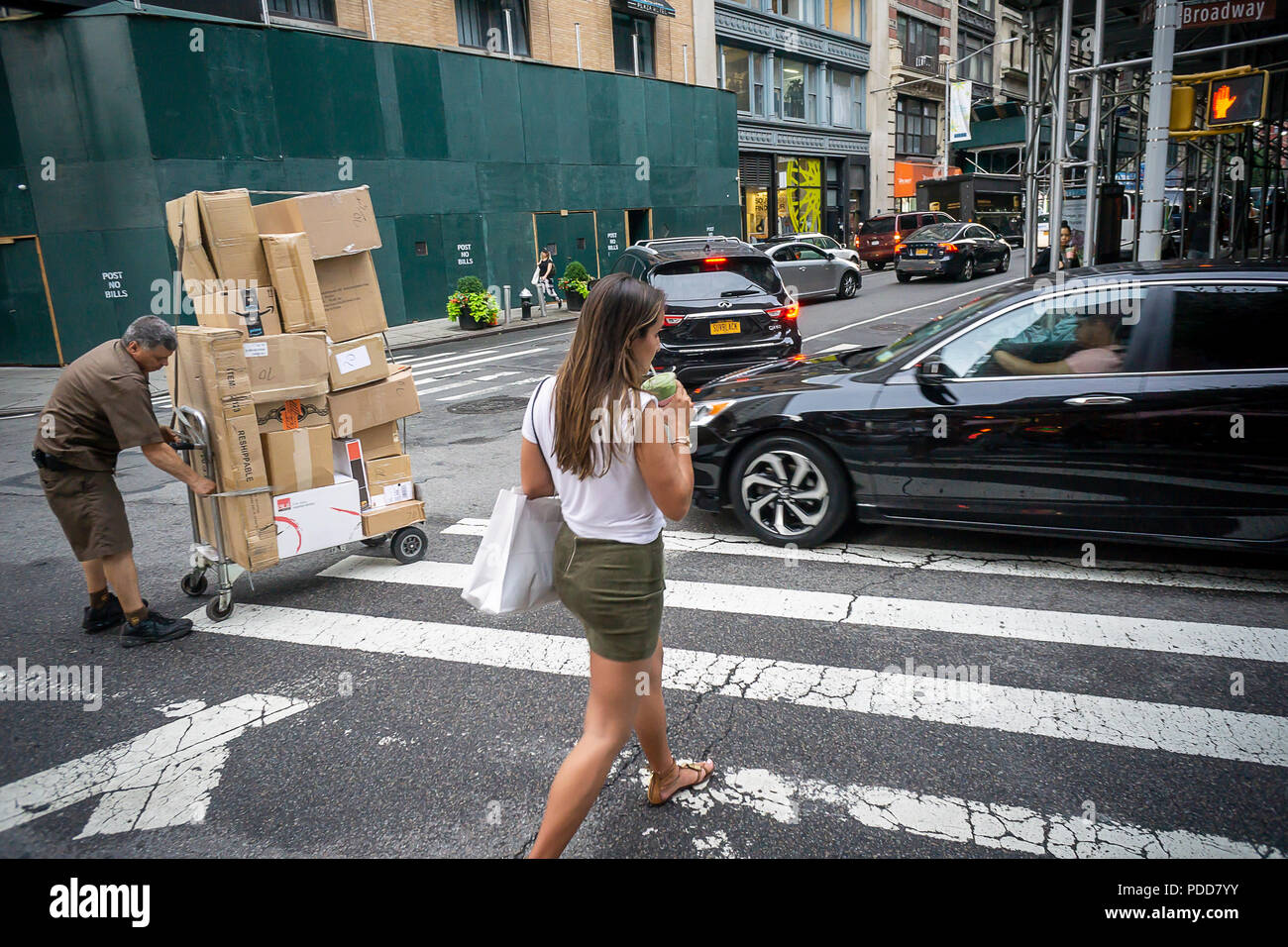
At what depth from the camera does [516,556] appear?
9.20 feet

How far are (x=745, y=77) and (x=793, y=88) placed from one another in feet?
12.7

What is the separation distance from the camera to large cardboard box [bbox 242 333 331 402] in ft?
16.2

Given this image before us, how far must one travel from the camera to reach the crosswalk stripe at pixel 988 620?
420 centimetres

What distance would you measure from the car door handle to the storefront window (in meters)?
35.2

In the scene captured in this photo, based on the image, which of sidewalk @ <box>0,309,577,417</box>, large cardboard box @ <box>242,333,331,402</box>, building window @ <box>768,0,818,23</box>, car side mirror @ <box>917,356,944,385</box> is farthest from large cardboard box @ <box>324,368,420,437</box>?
building window @ <box>768,0,818,23</box>

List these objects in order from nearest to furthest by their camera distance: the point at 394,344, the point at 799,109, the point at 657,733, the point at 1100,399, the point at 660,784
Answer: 1. the point at 657,733
2. the point at 660,784
3. the point at 1100,399
4. the point at 394,344
5. the point at 799,109

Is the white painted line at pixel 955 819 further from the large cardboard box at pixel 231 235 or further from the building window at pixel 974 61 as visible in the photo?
the building window at pixel 974 61

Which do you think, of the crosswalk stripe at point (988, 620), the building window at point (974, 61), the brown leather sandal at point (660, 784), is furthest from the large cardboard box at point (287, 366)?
the building window at point (974, 61)

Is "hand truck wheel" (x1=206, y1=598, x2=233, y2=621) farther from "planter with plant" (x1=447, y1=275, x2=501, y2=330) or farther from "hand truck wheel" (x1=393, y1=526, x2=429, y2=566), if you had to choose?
"planter with plant" (x1=447, y1=275, x2=501, y2=330)

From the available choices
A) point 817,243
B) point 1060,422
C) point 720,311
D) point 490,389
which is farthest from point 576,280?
point 1060,422

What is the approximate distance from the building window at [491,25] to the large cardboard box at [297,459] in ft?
74.0

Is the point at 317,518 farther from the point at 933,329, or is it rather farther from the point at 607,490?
the point at 933,329
